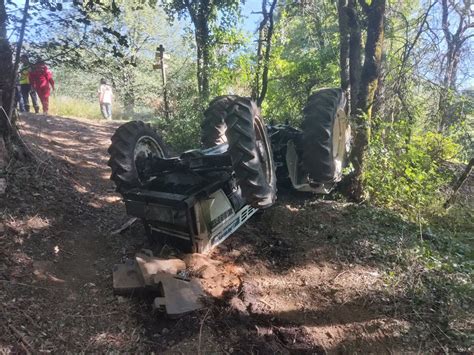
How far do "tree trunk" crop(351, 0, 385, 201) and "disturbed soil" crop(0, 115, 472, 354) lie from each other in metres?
1.01

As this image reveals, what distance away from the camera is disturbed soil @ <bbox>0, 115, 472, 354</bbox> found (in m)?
3.00

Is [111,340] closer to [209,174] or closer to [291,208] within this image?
[209,174]

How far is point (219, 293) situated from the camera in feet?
11.8

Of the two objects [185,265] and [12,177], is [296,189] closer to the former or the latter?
[185,265]

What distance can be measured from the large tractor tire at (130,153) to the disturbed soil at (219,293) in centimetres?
81

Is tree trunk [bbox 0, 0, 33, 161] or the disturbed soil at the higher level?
tree trunk [bbox 0, 0, 33, 161]

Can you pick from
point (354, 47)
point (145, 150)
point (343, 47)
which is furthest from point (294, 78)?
point (145, 150)

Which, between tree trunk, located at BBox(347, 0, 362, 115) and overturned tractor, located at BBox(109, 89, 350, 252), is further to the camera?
tree trunk, located at BBox(347, 0, 362, 115)

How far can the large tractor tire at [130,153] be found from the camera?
403 cm

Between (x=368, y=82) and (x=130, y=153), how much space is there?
3966mm

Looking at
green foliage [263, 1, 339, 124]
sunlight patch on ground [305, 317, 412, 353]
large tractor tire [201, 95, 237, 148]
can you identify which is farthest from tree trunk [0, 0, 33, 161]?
green foliage [263, 1, 339, 124]

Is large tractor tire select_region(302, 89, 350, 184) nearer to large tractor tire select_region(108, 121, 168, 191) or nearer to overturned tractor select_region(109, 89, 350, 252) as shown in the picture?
overturned tractor select_region(109, 89, 350, 252)

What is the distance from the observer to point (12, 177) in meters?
4.35

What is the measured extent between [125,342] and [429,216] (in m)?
5.39
